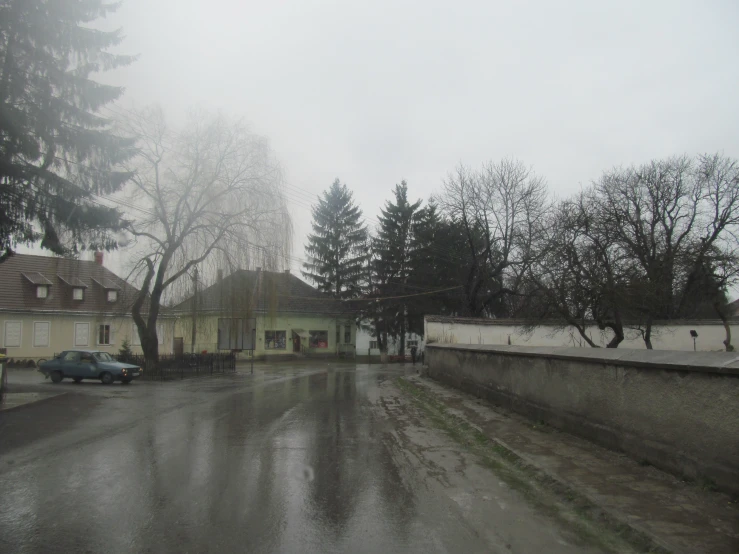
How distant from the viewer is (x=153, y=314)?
2809cm

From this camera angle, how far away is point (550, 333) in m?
27.3

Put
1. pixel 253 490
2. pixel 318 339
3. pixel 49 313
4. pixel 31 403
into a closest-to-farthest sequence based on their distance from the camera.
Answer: pixel 253 490 → pixel 31 403 → pixel 49 313 → pixel 318 339

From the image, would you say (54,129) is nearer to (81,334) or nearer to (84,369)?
(84,369)

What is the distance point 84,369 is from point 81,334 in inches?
673

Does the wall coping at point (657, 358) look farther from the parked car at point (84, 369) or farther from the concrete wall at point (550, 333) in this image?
the parked car at point (84, 369)

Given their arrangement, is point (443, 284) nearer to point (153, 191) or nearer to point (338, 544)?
point (153, 191)

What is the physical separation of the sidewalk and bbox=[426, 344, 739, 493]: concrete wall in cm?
24

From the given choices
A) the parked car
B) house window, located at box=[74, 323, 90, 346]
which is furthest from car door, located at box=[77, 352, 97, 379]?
house window, located at box=[74, 323, 90, 346]

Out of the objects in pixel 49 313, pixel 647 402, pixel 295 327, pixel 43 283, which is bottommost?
pixel 647 402


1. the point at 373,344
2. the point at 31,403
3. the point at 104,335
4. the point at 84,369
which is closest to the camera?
the point at 31,403

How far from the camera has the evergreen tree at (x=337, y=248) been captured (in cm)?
5231

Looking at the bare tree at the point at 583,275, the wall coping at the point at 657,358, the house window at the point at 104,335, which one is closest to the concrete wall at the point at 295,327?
the house window at the point at 104,335

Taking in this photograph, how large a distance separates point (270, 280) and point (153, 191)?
22.0 ft

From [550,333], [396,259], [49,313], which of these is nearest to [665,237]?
[550,333]
